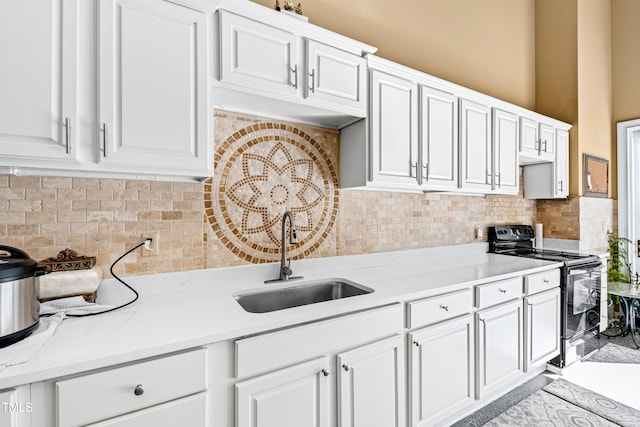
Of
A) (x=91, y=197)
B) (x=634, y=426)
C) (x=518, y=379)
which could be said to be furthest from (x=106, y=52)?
(x=634, y=426)

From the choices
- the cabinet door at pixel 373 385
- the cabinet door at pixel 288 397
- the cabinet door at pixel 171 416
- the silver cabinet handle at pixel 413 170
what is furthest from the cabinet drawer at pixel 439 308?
the cabinet door at pixel 171 416

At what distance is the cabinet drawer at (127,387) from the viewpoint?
2.98 ft

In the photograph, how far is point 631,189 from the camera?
3.62 m

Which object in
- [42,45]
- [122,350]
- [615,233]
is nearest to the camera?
[122,350]

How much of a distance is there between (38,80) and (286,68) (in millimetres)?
1003

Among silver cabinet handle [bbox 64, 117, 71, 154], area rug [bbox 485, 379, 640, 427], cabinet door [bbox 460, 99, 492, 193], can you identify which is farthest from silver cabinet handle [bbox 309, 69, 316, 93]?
area rug [bbox 485, 379, 640, 427]

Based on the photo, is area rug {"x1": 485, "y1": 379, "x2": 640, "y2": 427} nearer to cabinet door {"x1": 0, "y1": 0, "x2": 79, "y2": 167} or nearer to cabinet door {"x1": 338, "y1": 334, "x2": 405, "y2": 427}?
cabinet door {"x1": 338, "y1": 334, "x2": 405, "y2": 427}

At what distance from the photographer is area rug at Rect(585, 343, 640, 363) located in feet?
9.04

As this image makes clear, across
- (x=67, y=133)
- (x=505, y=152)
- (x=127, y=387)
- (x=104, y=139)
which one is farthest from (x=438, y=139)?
(x=127, y=387)

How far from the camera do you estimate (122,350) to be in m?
0.97

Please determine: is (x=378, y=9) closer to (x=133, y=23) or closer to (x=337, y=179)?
(x=337, y=179)

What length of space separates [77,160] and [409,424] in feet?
6.46

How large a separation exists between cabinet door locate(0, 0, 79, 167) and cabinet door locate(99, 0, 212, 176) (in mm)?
99

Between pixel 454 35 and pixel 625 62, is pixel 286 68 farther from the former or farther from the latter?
pixel 625 62
